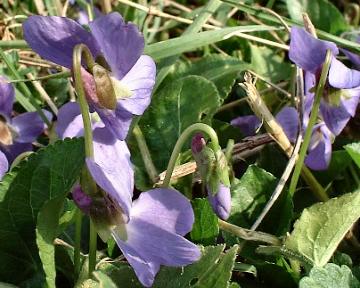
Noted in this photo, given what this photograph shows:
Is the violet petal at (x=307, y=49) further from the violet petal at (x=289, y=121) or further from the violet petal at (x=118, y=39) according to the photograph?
the violet petal at (x=118, y=39)

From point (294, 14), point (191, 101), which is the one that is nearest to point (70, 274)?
point (191, 101)

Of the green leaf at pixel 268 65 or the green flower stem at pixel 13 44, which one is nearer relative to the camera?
the green flower stem at pixel 13 44

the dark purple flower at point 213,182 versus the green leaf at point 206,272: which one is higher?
the dark purple flower at point 213,182

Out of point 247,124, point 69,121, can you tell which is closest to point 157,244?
point 69,121

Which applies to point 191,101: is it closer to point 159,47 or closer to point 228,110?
point 159,47

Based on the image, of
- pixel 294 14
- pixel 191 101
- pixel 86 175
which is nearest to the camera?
pixel 86 175

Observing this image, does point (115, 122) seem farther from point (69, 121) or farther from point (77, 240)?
point (69, 121)

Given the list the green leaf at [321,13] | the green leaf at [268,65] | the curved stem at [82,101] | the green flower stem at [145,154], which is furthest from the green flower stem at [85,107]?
the green leaf at [321,13]
